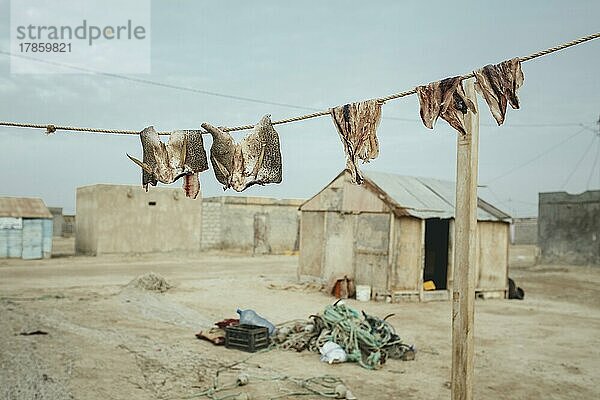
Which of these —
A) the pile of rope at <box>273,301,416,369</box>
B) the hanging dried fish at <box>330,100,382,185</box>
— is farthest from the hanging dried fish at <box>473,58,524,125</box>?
the pile of rope at <box>273,301,416,369</box>

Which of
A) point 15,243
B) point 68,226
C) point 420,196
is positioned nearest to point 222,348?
point 420,196

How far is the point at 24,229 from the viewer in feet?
72.7

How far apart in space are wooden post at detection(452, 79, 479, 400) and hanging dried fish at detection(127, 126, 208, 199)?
275 cm

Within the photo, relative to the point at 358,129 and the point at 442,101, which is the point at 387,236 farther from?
the point at 442,101

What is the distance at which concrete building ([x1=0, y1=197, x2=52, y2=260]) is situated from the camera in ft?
70.8

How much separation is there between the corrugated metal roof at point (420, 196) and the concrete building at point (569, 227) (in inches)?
406

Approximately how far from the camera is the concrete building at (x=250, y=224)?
28484 millimetres

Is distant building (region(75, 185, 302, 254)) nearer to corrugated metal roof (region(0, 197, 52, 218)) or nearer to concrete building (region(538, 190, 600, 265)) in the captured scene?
corrugated metal roof (region(0, 197, 52, 218))

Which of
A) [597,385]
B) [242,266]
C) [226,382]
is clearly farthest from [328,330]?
[242,266]

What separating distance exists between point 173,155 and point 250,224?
78.4 feet

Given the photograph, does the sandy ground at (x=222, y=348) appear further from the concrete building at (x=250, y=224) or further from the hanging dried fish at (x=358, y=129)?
the concrete building at (x=250, y=224)

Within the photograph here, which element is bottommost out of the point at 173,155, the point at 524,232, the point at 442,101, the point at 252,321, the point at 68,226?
the point at 252,321

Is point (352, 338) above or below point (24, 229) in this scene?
below

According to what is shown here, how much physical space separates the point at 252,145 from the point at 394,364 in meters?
4.57
